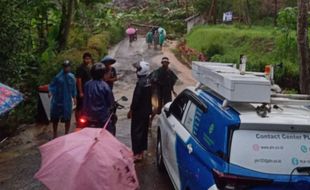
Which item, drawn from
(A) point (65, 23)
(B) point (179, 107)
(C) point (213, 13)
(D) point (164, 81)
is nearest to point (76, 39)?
(A) point (65, 23)

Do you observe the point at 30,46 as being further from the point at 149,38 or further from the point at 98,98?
the point at 149,38

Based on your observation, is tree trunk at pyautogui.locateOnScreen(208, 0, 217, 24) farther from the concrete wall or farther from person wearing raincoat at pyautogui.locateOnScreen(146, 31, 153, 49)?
the concrete wall

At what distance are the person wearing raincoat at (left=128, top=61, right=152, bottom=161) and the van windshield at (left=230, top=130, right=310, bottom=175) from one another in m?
3.65

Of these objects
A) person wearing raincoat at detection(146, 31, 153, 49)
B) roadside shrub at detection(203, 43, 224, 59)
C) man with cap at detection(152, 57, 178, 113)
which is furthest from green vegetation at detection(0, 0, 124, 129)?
person wearing raincoat at detection(146, 31, 153, 49)

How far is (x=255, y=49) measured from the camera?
23.0m

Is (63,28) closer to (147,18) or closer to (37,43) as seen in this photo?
(37,43)

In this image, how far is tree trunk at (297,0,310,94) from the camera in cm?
1010

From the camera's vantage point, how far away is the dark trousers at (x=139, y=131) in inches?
325

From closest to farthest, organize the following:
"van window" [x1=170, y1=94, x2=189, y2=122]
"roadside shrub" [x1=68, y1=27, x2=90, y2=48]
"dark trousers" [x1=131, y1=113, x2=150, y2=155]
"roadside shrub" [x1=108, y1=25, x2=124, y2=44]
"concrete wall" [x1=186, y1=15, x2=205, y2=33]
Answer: "van window" [x1=170, y1=94, x2=189, y2=122] → "dark trousers" [x1=131, y1=113, x2=150, y2=155] → "roadside shrub" [x1=68, y1=27, x2=90, y2=48] → "roadside shrub" [x1=108, y1=25, x2=124, y2=44] → "concrete wall" [x1=186, y1=15, x2=205, y2=33]

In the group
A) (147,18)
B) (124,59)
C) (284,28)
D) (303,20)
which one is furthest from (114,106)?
(147,18)

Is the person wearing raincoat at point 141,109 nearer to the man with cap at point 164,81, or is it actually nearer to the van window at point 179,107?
the van window at point 179,107

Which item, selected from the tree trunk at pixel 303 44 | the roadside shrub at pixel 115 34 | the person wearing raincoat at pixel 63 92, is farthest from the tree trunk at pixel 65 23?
the roadside shrub at pixel 115 34

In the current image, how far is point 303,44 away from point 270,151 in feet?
21.1

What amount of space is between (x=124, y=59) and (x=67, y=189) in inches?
958
